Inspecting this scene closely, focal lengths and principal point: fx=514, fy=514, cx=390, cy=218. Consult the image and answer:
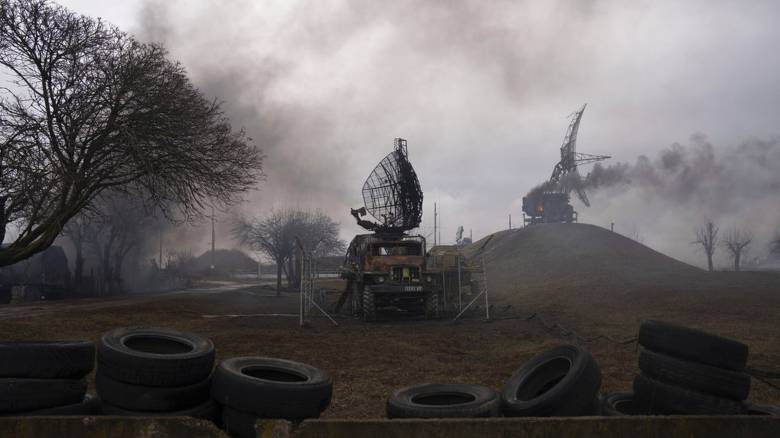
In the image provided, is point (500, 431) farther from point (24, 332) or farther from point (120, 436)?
point (24, 332)

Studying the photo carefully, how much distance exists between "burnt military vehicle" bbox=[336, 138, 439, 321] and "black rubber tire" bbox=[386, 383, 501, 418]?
11523 mm

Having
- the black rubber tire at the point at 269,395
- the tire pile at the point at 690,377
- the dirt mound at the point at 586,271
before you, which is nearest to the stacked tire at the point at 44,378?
the black rubber tire at the point at 269,395

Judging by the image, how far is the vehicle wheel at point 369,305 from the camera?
1678cm

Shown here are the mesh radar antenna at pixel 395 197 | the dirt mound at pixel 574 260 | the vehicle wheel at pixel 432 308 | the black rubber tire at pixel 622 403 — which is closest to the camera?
the black rubber tire at pixel 622 403

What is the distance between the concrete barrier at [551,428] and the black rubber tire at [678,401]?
136 centimetres

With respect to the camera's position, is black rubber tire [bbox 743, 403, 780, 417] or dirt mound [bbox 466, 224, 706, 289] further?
dirt mound [bbox 466, 224, 706, 289]

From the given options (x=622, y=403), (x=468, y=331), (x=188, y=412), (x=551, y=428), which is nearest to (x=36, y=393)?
(x=188, y=412)

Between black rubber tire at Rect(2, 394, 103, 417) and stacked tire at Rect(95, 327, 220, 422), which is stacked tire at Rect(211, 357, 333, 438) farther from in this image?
black rubber tire at Rect(2, 394, 103, 417)

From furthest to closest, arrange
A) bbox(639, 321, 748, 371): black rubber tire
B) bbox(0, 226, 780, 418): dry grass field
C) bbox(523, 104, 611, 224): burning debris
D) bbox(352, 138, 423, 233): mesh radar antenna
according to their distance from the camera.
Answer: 1. bbox(523, 104, 611, 224): burning debris
2. bbox(352, 138, 423, 233): mesh radar antenna
3. bbox(0, 226, 780, 418): dry grass field
4. bbox(639, 321, 748, 371): black rubber tire

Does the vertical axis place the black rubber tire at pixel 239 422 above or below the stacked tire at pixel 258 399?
below

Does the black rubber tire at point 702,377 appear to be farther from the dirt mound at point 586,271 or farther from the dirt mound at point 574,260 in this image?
the dirt mound at point 574,260

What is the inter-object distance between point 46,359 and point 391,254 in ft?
47.0

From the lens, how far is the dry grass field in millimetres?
8508

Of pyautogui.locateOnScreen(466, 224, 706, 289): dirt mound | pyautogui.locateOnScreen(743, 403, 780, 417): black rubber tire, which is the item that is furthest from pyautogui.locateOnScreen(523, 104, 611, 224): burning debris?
pyautogui.locateOnScreen(743, 403, 780, 417): black rubber tire
